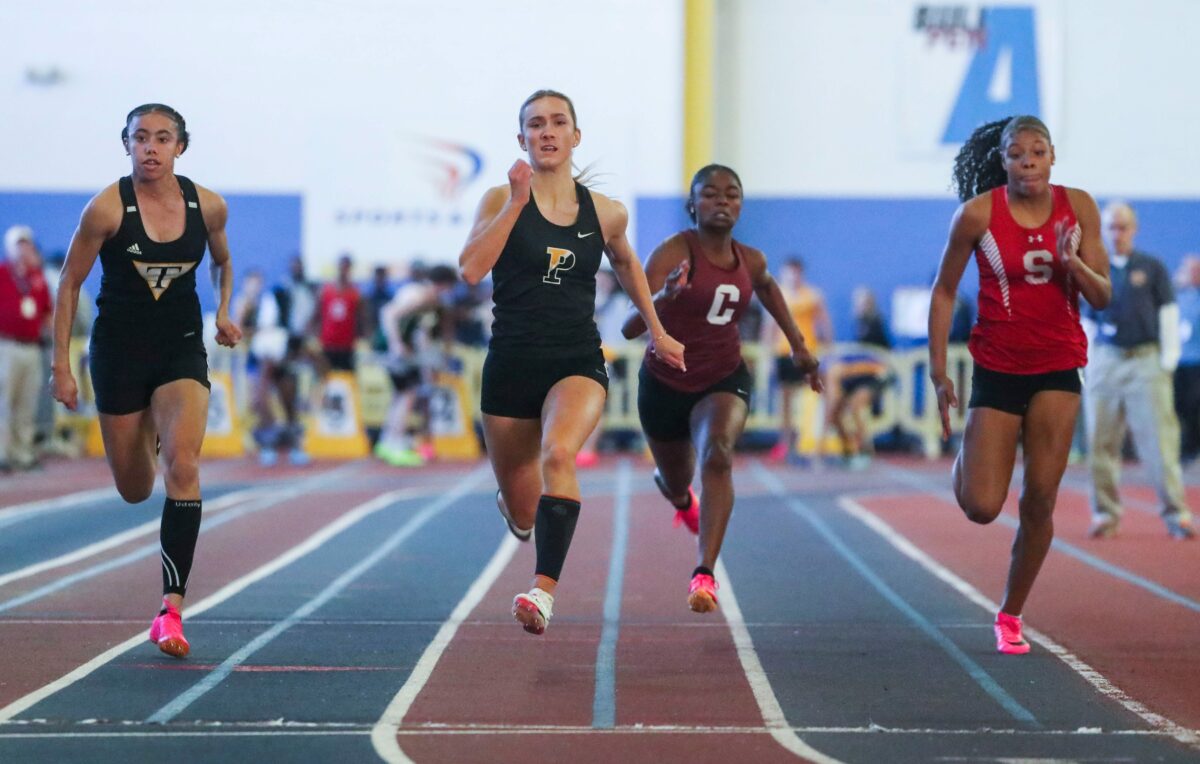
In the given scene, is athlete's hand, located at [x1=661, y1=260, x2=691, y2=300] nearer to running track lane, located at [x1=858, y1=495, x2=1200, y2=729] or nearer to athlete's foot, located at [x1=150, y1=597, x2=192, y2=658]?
running track lane, located at [x1=858, y1=495, x2=1200, y2=729]

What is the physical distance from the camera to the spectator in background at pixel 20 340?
15.4 meters

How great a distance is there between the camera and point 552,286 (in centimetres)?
640

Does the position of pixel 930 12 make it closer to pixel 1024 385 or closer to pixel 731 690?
pixel 1024 385

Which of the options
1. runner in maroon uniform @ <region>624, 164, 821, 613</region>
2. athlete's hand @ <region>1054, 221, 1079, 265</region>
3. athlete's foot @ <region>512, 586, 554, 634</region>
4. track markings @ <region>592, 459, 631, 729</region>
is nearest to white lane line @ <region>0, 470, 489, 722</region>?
athlete's foot @ <region>512, 586, 554, 634</region>

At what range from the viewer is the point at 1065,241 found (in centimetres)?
Result: 645

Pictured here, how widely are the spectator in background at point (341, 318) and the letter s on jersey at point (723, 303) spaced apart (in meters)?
10.4

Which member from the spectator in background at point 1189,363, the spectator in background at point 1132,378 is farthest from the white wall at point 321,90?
the spectator in background at point 1132,378

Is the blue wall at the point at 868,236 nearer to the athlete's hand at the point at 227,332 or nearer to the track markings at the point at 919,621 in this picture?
the track markings at the point at 919,621

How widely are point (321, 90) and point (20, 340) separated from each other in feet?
21.3

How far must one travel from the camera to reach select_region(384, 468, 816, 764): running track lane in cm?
485

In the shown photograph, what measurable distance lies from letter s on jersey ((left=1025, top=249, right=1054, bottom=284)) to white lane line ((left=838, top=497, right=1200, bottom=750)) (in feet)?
4.76

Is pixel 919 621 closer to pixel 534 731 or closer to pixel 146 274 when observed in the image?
pixel 534 731

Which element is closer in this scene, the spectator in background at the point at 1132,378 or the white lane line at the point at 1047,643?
the white lane line at the point at 1047,643

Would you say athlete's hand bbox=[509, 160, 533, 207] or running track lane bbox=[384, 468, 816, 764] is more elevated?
athlete's hand bbox=[509, 160, 533, 207]
